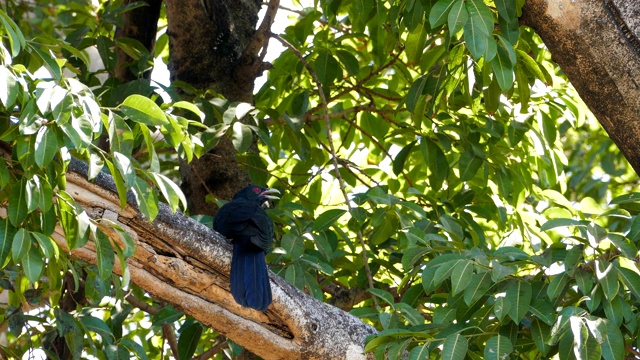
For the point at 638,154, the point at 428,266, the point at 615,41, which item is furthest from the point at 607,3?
the point at 428,266

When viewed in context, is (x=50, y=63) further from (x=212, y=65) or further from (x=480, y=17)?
(x=212, y=65)

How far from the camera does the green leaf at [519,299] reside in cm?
271

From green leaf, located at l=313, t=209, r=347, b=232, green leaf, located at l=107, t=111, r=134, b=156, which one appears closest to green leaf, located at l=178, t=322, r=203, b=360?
green leaf, located at l=313, t=209, r=347, b=232

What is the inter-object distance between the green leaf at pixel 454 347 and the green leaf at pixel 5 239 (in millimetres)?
1315

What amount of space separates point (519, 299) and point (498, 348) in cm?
18

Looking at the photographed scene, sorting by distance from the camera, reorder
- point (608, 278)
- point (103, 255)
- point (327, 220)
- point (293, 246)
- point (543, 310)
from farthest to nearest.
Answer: point (327, 220)
point (293, 246)
point (543, 310)
point (608, 278)
point (103, 255)

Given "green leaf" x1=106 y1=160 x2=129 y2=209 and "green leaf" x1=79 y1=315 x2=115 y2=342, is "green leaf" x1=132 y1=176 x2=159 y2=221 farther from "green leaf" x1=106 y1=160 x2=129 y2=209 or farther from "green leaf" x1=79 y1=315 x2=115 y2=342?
"green leaf" x1=79 y1=315 x2=115 y2=342

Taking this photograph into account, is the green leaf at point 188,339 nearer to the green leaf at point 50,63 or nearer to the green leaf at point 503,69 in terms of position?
the green leaf at point 50,63

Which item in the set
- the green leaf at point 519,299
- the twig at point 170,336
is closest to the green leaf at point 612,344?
the green leaf at point 519,299

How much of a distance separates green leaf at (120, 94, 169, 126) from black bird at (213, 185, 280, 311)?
694mm

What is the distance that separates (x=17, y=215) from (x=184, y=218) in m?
0.68

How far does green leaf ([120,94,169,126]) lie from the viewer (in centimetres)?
243

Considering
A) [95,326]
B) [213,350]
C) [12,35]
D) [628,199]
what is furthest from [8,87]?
[213,350]

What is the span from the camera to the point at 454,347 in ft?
8.84
